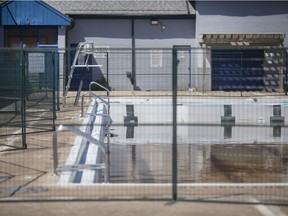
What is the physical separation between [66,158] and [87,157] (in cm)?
42

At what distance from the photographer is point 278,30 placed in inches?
1198

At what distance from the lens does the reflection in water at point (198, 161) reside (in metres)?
10.5

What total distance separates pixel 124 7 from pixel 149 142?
18.3 metres

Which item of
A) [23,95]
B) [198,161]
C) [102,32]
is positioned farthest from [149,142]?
[102,32]

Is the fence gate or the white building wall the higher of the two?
the white building wall

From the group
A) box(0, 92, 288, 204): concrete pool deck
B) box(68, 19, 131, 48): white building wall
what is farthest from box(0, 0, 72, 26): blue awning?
box(0, 92, 288, 204): concrete pool deck

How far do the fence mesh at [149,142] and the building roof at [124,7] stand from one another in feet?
37.2

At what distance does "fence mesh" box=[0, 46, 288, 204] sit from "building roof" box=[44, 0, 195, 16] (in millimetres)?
11338

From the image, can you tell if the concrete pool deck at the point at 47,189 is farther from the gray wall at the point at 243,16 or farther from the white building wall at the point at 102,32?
the gray wall at the point at 243,16

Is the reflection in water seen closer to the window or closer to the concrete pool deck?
the concrete pool deck

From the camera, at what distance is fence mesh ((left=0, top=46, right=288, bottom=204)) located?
8367 millimetres

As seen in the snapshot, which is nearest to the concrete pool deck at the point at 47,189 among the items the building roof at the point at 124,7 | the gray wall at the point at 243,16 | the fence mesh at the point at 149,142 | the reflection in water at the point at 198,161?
the fence mesh at the point at 149,142

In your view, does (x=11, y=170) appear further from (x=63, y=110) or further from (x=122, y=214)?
(x=63, y=110)

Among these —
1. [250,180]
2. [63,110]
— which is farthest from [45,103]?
[250,180]
